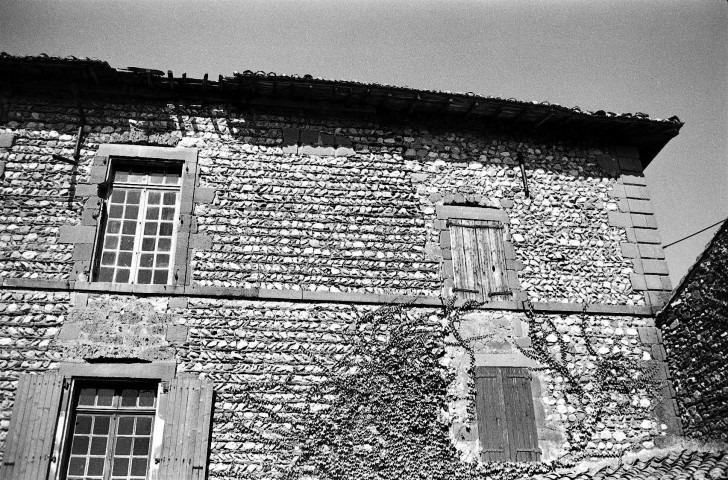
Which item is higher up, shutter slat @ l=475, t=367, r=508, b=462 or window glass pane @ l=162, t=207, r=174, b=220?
window glass pane @ l=162, t=207, r=174, b=220

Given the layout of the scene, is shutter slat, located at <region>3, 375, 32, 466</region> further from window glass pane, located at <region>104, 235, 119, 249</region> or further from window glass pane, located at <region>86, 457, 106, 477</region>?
window glass pane, located at <region>104, 235, 119, 249</region>

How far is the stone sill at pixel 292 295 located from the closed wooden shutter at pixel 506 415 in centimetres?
91

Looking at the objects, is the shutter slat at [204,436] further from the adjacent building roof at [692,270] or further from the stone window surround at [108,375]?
the adjacent building roof at [692,270]

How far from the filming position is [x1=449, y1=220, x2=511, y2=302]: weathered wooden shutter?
853cm

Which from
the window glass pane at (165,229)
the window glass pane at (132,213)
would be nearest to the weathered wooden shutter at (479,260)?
the window glass pane at (165,229)

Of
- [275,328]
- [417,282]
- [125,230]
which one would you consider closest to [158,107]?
[125,230]

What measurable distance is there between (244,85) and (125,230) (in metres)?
2.52

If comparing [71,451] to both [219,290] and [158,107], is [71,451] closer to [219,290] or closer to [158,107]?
[219,290]

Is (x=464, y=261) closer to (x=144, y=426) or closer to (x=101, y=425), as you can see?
(x=144, y=426)

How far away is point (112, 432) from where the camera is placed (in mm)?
7195

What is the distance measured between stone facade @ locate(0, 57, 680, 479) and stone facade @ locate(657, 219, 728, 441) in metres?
0.25

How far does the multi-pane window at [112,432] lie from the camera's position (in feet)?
23.1

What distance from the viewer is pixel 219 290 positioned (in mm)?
7867

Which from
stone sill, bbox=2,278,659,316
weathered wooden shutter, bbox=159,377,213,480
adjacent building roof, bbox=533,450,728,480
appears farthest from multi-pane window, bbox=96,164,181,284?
adjacent building roof, bbox=533,450,728,480
